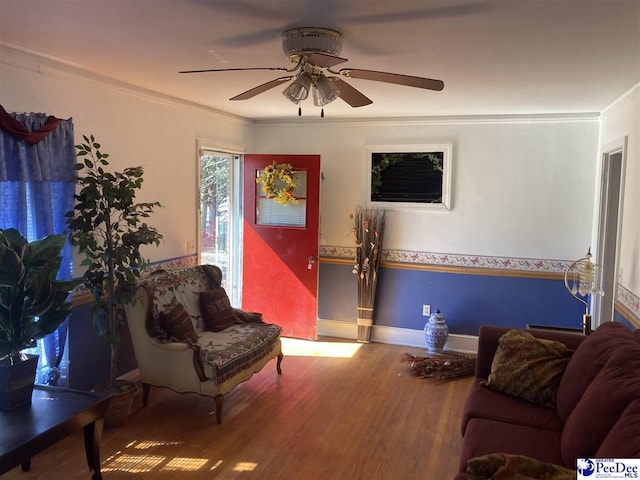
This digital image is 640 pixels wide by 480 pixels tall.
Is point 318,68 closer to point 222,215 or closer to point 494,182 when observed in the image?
point 494,182

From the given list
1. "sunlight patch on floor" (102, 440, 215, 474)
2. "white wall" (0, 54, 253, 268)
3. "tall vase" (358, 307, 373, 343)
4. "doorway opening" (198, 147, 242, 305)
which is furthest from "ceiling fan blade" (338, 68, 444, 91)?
"tall vase" (358, 307, 373, 343)

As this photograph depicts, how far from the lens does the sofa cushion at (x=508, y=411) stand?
8.25 feet

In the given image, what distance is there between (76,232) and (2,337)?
0.98 metres

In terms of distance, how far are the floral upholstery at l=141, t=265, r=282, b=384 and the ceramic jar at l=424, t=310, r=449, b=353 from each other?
1620 millimetres

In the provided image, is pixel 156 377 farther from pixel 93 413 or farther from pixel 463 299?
pixel 463 299

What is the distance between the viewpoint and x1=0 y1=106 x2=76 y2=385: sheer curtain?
2896 millimetres

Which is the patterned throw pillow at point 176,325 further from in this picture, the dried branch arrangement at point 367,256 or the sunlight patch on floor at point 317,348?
the dried branch arrangement at point 367,256

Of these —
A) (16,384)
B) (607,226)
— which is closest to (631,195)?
(607,226)

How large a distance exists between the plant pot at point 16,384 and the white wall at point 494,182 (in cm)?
357

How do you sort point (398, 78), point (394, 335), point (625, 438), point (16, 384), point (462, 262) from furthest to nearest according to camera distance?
point (394, 335) → point (462, 262) → point (16, 384) → point (398, 78) → point (625, 438)

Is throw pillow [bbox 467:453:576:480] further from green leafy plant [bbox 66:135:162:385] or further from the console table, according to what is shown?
green leafy plant [bbox 66:135:162:385]

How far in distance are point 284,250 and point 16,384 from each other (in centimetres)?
323

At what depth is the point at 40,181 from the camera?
306 centimetres

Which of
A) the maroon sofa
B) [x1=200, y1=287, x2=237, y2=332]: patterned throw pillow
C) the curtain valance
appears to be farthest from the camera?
[x1=200, y1=287, x2=237, y2=332]: patterned throw pillow
